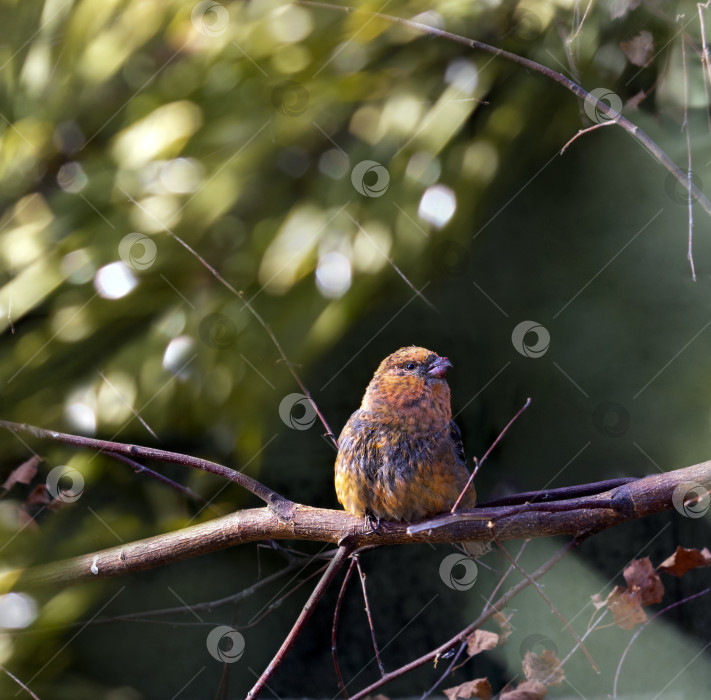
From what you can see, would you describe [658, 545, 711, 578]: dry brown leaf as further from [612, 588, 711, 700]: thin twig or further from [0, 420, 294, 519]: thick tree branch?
[0, 420, 294, 519]: thick tree branch

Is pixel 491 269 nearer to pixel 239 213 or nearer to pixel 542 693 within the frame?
pixel 239 213

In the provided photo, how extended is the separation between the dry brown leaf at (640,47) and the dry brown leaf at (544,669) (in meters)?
1.02

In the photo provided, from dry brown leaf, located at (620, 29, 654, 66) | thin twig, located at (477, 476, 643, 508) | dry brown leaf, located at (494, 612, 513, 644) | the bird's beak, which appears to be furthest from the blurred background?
thin twig, located at (477, 476, 643, 508)

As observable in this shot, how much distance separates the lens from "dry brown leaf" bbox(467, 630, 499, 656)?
1089 millimetres

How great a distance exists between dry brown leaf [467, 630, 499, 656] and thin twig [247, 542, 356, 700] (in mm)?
259

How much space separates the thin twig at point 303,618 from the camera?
0.90 meters

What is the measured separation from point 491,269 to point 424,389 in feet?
1.09

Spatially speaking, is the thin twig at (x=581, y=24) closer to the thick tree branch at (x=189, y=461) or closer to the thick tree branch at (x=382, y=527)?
the thick tree branch at (x=382, y=527)

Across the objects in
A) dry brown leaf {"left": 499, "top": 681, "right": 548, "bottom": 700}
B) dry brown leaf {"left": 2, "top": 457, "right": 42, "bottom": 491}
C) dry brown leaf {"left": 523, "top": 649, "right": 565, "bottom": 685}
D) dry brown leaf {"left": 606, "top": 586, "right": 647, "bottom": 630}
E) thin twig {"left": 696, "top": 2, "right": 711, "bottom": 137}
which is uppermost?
Result: thin twig {"left": 696, "top": 2, "right": 711, "bottom": 137}

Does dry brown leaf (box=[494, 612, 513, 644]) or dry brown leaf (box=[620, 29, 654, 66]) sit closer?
dry brown leaf (box=[494, 612, 513, 644])

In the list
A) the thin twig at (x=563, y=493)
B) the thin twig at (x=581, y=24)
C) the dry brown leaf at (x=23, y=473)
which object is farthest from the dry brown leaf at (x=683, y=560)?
the dry brown leaf at (x=23, y=473)

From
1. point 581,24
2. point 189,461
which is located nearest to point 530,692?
point 189,461

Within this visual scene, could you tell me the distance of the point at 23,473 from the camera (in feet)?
4.29

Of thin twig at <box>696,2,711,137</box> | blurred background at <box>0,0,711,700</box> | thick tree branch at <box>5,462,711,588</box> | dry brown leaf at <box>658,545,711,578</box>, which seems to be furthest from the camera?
blurred background at <box>0,0,711,700</box>
